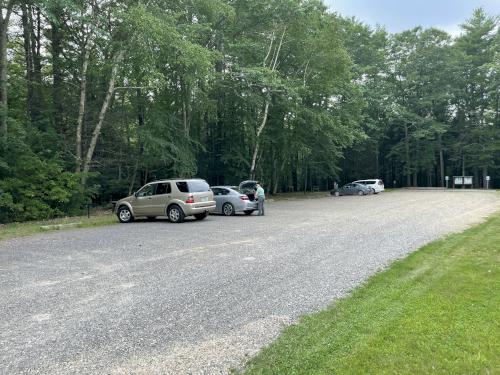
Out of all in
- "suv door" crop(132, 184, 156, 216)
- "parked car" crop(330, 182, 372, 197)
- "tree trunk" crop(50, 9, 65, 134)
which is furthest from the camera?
"parked car" crop(330, 182, 372, 197)

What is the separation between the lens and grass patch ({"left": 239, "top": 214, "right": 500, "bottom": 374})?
3.28 metres

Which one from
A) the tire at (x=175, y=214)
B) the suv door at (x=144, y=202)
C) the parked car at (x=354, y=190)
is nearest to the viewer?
the tire at (x=175, y=214)

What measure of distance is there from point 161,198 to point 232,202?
3.48 meters

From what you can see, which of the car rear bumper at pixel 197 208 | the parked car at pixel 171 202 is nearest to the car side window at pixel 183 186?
the parked car at pixel 171 202

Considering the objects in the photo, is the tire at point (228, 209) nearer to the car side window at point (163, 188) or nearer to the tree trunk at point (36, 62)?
the car side window at point (163, 188)

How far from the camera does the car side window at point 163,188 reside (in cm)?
1499

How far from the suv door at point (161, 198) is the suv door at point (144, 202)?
15 cm

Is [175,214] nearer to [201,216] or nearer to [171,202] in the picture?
[171,202]

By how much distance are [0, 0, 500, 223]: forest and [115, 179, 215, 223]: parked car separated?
333 centimetres

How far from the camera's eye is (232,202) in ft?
56.8

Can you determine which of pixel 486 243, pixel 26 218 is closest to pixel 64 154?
pixel 26 218

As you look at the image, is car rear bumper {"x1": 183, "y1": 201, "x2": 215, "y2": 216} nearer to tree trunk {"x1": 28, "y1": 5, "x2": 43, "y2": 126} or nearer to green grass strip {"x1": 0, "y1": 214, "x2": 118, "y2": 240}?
green grass strip {"x1": 0, "y1": 214, "x2": 118, "y2": 240}

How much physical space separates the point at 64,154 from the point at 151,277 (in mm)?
14556

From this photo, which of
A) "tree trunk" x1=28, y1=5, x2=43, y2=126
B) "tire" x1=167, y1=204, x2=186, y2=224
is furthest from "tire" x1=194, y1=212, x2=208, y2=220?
"tree trunk" x1=28, y1=5, x2=43, y2=126
